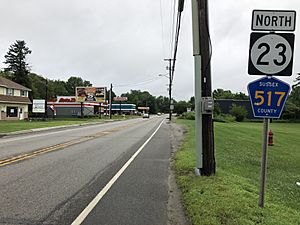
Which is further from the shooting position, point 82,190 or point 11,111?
point 11,111

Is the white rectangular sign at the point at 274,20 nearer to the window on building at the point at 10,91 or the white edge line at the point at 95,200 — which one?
the white edge line at the point at 95,200

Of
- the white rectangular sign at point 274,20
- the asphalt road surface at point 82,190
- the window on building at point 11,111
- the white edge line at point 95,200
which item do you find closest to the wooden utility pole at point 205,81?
the asphalt road surface at point 82,190

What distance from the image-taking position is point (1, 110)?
56281 mm

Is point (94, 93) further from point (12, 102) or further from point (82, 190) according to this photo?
point (82, 190)

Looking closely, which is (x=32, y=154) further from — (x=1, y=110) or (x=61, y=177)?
(x=1, y=110)

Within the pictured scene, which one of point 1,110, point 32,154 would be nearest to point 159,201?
point 32,154

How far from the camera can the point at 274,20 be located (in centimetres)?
570

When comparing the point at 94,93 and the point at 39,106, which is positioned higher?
the point at 94,93

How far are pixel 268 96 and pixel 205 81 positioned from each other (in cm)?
342

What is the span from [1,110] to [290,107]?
71703mm

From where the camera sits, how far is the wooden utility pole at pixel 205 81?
8.91 meters

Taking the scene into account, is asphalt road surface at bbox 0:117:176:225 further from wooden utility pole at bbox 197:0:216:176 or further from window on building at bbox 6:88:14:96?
window on building at bbox 6:88:14:96

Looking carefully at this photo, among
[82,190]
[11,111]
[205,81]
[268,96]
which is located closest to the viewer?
[268,96]

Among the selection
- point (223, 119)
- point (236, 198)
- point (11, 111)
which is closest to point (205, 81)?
point (236, 198)
